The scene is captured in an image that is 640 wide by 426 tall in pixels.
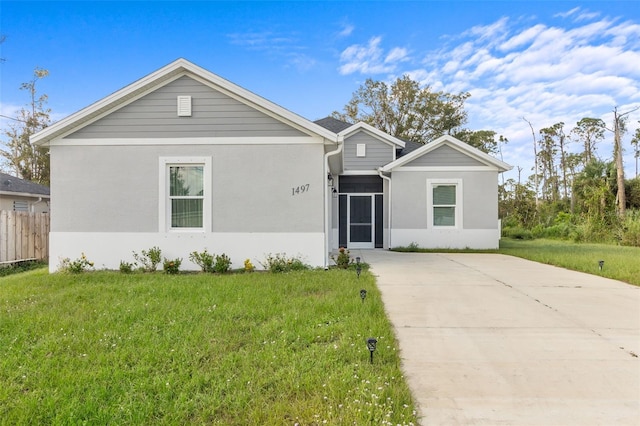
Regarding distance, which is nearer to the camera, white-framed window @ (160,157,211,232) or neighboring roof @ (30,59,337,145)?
neighboring roof @ (30,59,337,145)

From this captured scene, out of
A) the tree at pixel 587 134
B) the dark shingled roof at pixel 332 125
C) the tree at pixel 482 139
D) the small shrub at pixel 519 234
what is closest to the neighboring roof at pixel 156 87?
the dark shingled roof at pixel 332 125

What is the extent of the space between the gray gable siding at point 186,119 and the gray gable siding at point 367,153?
232 inches

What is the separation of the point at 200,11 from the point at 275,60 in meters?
5.06

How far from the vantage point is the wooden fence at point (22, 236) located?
30.4 ft

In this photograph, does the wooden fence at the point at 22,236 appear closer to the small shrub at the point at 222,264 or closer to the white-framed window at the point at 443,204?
the small shrub at the point at 222,264

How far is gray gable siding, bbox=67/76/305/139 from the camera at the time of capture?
286 inches

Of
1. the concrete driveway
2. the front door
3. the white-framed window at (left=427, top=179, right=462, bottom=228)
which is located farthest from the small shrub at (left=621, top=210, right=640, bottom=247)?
the front door

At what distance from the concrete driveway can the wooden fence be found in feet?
35.4

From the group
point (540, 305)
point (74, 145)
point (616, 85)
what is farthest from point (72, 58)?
point (616, 85)

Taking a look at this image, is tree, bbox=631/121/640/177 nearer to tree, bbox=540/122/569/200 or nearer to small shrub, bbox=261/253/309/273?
tree, bbox=540/122/569/200

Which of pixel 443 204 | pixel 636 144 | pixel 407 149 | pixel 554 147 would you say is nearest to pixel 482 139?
pixel 554 147

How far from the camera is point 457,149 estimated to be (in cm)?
1120

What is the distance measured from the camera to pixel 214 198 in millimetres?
7277

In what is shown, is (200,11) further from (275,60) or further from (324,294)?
(324,294)
